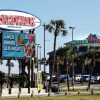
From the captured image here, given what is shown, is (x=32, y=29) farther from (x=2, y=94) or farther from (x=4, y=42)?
(x=2, y=94)

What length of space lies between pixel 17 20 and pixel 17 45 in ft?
11.5

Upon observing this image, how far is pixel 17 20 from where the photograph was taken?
215 feet

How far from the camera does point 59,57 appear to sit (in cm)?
7919

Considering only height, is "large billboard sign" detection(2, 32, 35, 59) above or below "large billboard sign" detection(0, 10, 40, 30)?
below

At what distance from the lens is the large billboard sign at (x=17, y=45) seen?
6412 centimetres

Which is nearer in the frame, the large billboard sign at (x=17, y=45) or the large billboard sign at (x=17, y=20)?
the large billboard sign at (x=17, y=45)

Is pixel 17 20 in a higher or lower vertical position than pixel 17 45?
higher

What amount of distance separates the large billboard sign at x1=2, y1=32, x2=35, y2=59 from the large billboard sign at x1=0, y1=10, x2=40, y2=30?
3.39 ft

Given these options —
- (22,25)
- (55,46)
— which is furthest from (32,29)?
(55,46)

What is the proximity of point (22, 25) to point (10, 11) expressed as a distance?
9.30 feet

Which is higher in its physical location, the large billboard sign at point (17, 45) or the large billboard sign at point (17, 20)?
the large billboard sign at point (17, 20)

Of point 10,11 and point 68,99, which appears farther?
point 10,11

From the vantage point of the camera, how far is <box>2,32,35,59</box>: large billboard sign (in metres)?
64.1

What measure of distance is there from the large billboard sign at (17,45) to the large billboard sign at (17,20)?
103 centimetres
